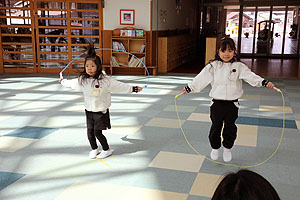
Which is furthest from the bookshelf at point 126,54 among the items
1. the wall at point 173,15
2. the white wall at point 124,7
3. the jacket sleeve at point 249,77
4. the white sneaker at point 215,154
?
the jacket sleeve at point 249,77

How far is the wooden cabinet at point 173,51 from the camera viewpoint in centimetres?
944

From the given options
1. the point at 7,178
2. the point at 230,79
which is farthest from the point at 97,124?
the point at 230,79

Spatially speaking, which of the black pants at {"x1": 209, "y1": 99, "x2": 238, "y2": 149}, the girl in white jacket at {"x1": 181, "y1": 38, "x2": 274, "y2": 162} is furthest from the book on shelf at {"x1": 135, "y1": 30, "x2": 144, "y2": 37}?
the black pants at {"x1": 209, "y1": 99, "x2": 238, "y2": 149}

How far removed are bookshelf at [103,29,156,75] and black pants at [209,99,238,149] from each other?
19.0 ft

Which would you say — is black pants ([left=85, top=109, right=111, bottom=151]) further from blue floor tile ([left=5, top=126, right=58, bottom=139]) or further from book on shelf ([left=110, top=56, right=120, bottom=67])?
book on shelf ([left=110, top=56, right=120, bottom=67])

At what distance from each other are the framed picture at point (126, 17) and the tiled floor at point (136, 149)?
3.46m

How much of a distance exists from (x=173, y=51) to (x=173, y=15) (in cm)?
159

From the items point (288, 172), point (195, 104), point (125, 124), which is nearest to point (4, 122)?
point (125, 124)

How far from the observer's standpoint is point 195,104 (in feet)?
18.7

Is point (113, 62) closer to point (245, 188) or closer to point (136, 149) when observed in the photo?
point (136, 149)

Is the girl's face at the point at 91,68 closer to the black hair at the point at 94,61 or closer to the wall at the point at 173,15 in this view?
the black hair at the point at 94,61

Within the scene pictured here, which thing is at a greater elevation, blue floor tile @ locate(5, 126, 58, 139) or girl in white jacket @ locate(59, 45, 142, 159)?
girl in white jacket @ locate(59, 45, 142, 159)

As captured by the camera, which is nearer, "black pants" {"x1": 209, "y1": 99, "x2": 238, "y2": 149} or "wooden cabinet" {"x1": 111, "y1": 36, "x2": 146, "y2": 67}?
"black pants" {"x1": 209, "y1": 99, "x2": 238, "y2": 149}

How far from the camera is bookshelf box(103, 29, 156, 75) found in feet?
29.3
